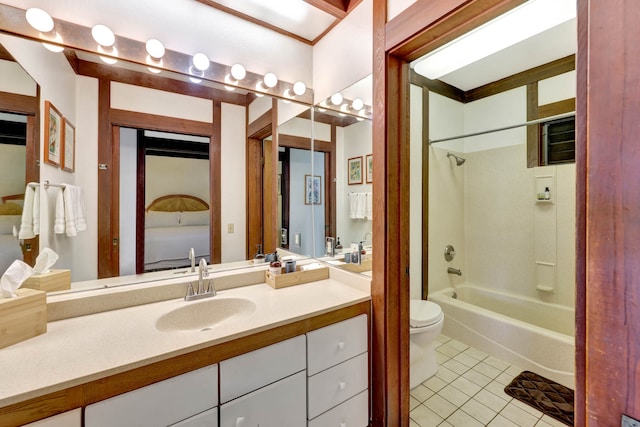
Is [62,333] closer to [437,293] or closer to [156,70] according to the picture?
[156,70]

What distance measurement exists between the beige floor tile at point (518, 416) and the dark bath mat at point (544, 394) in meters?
0.10

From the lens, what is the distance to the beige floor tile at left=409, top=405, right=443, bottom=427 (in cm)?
158

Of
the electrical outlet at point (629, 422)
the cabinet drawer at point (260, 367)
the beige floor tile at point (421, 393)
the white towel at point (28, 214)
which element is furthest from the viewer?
the beige floor tile at point (421, 393)

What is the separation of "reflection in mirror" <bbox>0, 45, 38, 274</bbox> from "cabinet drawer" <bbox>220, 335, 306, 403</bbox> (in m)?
0.99

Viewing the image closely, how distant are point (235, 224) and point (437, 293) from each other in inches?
81.3

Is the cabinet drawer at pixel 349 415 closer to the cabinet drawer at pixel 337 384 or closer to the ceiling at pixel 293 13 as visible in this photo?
the cabinet drawer at pixel 337 384

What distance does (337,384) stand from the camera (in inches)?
51.2

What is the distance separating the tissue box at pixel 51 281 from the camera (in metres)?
1.16

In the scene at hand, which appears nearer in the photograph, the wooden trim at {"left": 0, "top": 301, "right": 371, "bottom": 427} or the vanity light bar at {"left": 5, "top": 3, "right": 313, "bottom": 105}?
the wooden trim at {"left": 0, "top": 301, "right": 371, "bottom": 427}

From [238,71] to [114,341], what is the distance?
1547 mm

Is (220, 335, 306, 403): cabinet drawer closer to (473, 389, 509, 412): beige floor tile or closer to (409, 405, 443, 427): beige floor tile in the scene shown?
(409, 405, 443, 427): beige floor tile

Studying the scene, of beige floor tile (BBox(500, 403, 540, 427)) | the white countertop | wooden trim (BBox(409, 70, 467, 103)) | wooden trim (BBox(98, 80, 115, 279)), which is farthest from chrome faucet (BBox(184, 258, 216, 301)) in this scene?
wooden trim (BBox(409, 70, 467, 103))

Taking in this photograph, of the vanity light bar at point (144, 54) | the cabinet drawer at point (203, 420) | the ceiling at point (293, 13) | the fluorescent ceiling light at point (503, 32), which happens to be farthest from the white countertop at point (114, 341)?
the fluorescent ceiling light at point (503, 32)

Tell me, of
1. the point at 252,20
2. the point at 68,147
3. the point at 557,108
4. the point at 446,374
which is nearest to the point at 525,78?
the point at 557,108
